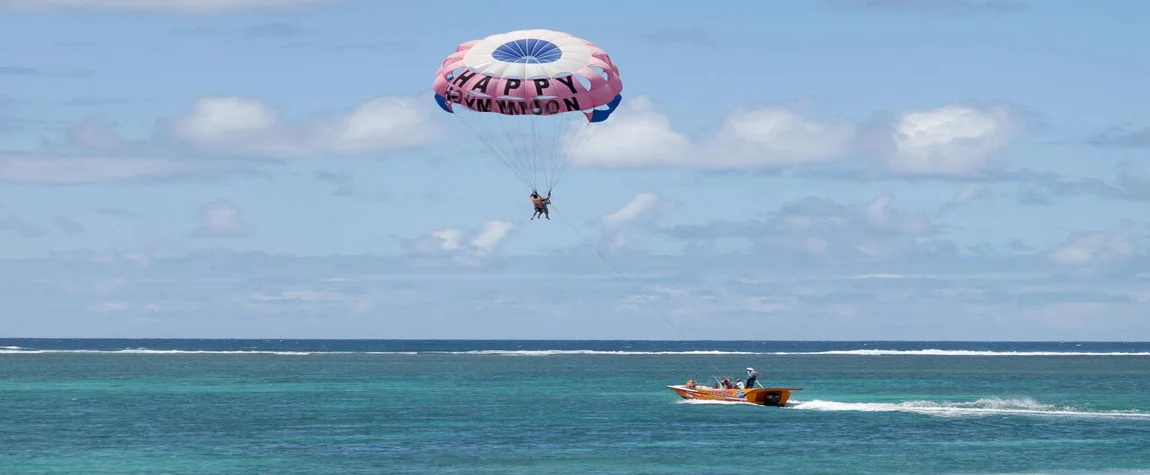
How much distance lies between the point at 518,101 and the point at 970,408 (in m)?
38.8

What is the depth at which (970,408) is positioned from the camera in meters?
77.4

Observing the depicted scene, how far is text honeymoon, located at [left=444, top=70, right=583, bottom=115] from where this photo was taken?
49562 mm

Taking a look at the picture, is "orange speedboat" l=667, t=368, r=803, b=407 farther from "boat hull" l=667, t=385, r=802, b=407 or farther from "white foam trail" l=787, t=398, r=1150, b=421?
"white foam trail" l=787, t=398, r=1150, b=421

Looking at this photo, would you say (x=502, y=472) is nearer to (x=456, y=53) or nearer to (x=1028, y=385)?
(x=456, y=53)

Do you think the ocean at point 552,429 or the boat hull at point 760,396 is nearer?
the ocean at point 552,429

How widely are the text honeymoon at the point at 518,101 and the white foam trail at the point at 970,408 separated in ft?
105

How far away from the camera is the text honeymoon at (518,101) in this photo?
163 ft

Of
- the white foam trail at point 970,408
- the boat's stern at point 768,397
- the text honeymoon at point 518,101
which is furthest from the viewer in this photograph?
the boat's stern at point 768,397

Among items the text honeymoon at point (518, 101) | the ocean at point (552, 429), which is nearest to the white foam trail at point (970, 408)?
the ocean at point (552, 429)

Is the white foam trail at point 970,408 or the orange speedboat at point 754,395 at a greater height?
the orange speedboat at point 754,395

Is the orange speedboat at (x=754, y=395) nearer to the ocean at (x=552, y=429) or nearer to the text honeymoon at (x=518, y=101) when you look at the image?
the ocean at (x=552, y=429)

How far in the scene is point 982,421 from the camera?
68688mm

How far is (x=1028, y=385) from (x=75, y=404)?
7166cm

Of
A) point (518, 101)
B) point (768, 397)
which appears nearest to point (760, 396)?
point (768, 397)
